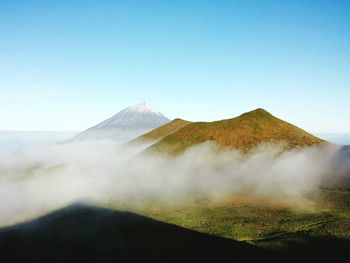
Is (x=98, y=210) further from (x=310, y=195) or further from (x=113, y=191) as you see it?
(x=310, y=195)

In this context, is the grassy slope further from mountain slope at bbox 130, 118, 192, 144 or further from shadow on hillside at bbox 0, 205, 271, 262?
mountain slope at bbox 130, 118, 192, 144

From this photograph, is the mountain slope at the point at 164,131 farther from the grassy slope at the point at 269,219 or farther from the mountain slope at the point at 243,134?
the grassy slope at the point at 269,219

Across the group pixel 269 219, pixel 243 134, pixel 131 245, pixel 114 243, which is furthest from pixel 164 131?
pixel 131 245

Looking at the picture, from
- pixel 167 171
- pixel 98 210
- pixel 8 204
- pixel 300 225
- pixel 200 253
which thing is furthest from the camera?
pixel 167 171

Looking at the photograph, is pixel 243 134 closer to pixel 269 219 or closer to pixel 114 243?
pixel 269 219

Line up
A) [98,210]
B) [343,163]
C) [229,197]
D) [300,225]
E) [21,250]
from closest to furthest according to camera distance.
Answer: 1. [21,250]
2. [300,225]
3. [98,210]
4. [229,197]
5. [343,163]

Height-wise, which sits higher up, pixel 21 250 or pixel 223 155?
pixel 223 155

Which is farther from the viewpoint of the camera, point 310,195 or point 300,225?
point 310,195

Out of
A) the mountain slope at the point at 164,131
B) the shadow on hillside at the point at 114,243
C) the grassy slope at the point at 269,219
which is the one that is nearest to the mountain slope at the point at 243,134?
the mountain slope at the point at 164,131

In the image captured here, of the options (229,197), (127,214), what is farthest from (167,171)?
(127,214)
